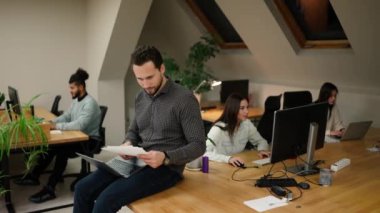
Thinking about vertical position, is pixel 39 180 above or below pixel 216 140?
below

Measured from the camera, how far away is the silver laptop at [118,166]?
2115 mm

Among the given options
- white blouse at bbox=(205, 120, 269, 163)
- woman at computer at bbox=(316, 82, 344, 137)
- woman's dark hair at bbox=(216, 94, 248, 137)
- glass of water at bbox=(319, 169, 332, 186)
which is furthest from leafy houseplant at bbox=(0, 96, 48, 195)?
woman at computer at bbox=(316, 82, 344, 137)

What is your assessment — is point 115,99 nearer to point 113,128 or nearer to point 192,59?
point 113,128

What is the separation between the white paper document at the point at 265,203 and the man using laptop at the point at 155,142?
15.8 inches

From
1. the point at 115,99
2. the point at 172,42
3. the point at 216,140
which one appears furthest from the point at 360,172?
the point at 172,42

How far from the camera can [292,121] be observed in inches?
89.7

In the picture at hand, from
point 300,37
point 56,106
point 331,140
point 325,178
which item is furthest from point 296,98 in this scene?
point 56,106

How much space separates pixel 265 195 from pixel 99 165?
97cm

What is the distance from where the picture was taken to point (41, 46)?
5.59m

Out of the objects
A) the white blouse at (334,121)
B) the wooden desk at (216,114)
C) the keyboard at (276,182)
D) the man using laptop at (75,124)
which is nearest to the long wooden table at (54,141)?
the man using laptop at (75,124)

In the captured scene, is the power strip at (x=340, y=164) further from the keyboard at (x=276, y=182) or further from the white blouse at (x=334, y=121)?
the white blouse at (x=334, y=121)

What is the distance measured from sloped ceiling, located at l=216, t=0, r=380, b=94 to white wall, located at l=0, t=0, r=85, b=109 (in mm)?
2570

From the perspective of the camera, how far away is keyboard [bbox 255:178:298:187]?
2.17 meters

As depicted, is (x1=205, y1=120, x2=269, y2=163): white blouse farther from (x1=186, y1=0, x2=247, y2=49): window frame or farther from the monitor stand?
(x1=186, y1=0, x2=247, y2=49): window frame
